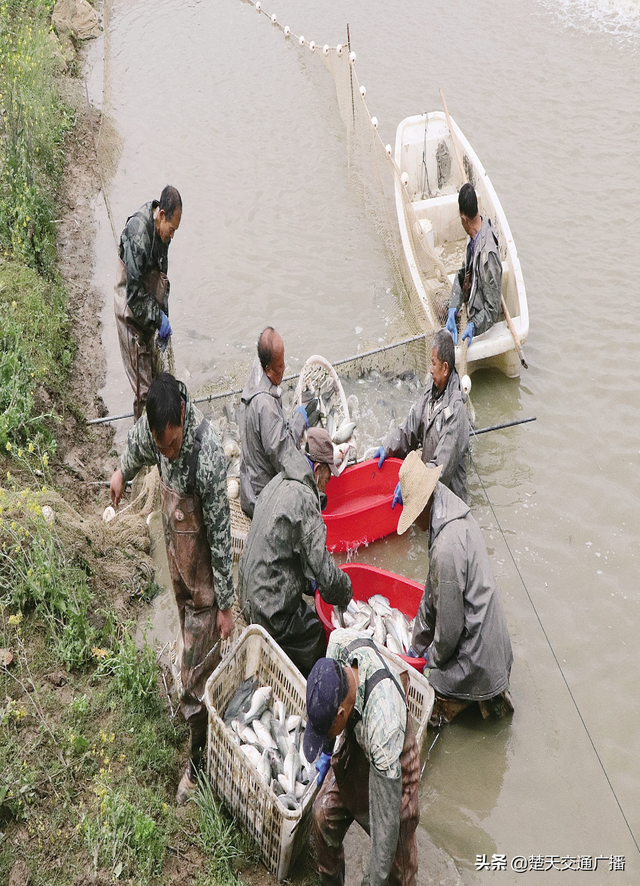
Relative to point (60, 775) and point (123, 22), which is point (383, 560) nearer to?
point (60, 775)

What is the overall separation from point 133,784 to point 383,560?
9.03 feet

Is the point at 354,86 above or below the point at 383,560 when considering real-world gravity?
above

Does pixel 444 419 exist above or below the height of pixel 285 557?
above

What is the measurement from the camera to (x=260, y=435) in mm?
5102

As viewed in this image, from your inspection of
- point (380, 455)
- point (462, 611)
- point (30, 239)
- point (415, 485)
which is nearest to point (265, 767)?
point (462, 611)

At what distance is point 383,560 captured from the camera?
6145mm

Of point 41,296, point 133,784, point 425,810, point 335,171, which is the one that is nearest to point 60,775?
point 133,784

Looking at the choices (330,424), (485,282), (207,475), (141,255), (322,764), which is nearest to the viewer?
(322,764)

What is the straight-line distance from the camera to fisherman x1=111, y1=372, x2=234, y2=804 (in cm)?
374

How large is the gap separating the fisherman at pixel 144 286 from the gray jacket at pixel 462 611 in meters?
3.01

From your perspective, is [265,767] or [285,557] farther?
[285,557]

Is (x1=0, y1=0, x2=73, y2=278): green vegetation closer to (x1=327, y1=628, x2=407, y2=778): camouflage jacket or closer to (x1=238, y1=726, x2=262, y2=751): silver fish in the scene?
(x1=238, y1=726, x2=262, y2=751): silver fish

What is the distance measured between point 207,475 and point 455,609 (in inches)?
66.2

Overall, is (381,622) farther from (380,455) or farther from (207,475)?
(207,475)
